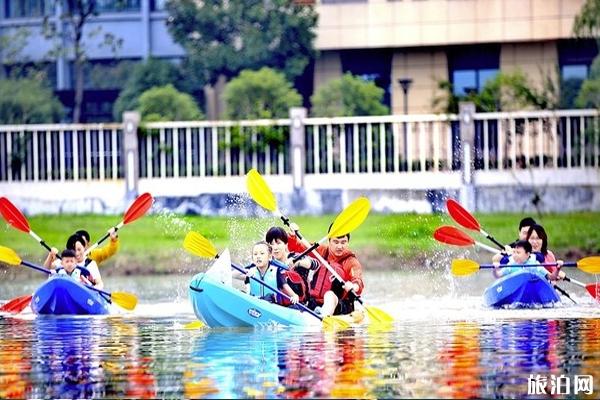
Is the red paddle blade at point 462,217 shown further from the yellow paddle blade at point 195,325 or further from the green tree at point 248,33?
the green tree at point 248,33

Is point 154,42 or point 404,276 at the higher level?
point 154,42

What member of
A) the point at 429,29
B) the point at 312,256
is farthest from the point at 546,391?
the point at 429,29

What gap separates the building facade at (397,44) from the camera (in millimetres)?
35781

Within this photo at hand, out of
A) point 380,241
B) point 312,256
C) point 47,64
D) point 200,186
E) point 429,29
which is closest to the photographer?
point 312,256

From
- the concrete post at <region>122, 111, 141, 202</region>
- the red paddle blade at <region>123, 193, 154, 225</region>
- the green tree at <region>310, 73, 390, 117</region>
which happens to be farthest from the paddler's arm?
the green tree at <region>310, 73, 390, 117</region>

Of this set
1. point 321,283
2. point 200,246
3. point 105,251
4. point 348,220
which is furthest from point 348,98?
point 321,283

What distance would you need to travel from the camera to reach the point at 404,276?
27.2 metres

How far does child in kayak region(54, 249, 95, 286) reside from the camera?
2028 centimetres

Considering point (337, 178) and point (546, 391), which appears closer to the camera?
point (546, 391)

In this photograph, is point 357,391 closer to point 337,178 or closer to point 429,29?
point 337,178

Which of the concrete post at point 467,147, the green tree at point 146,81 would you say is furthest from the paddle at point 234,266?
the green tree at point 146,81

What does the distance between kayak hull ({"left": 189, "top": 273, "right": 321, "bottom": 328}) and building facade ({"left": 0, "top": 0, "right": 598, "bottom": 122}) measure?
17.1 m

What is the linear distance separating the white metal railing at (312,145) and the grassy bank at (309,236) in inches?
53.4

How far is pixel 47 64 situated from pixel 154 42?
2090 millimetres
